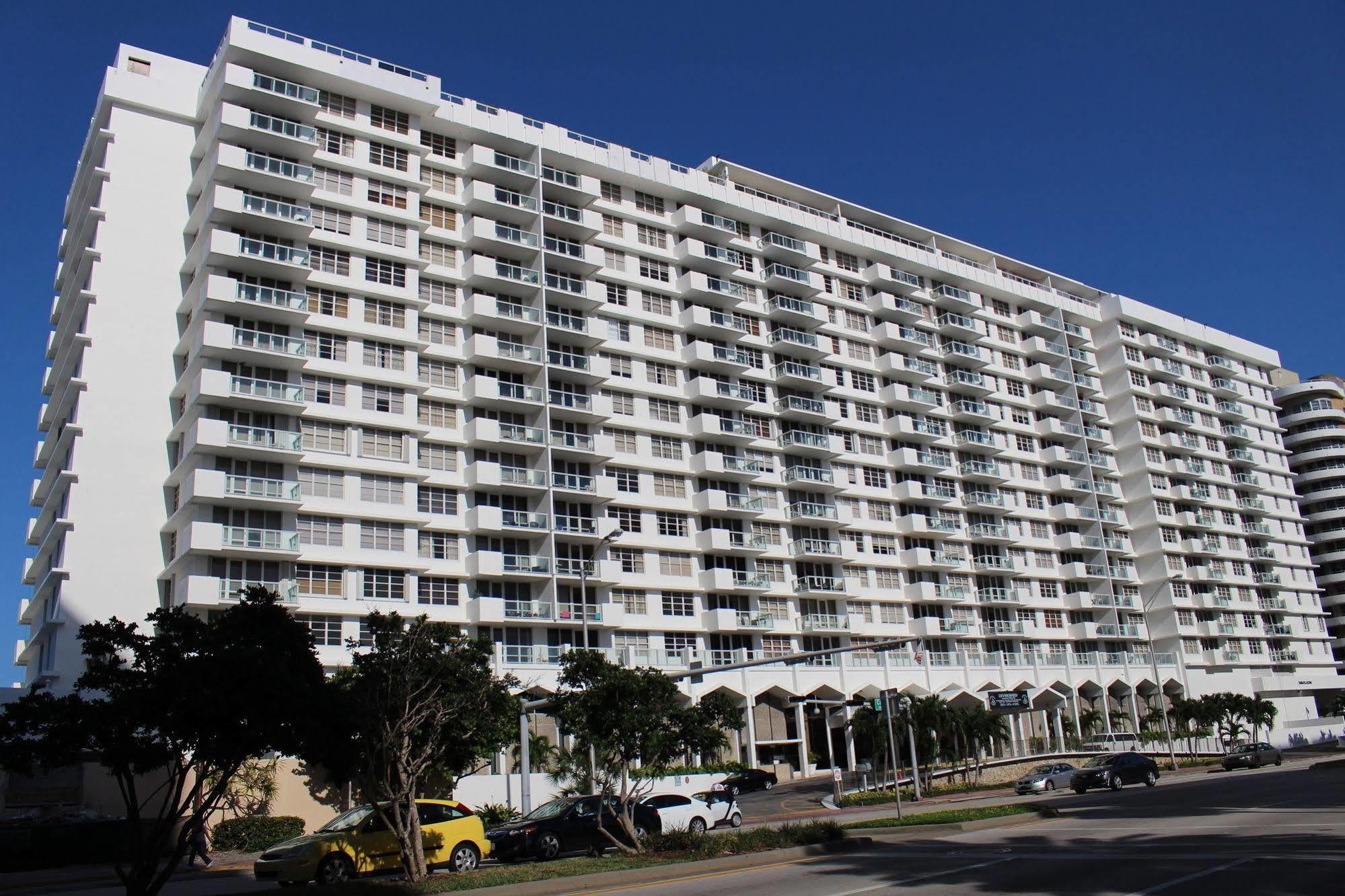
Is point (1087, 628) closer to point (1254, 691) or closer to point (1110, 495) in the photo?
point (1110, 495)

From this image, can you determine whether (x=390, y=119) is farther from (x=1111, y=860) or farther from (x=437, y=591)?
(x=1111, y=860)

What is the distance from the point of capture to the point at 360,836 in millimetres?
26219

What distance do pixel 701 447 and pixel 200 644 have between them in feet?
163

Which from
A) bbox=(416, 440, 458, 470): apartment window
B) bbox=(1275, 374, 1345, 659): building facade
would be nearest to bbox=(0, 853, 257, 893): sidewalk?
bbox=(416, 440, 458, 470): apartment window

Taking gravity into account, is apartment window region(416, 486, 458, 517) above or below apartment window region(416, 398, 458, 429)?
below

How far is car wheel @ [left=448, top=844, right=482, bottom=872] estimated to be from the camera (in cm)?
2716

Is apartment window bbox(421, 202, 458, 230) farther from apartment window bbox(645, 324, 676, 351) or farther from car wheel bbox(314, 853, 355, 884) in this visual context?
car wheel bbox(314, 853, 355, 884)

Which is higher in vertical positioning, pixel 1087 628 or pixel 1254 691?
pixel 1087 628

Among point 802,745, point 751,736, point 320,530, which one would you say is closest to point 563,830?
point 320,530

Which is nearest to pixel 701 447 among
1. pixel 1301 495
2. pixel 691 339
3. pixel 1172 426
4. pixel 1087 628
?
pixel 691 339

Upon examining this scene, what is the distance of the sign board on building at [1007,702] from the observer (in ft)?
220

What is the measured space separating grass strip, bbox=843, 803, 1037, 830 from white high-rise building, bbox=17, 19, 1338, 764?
6951 mm

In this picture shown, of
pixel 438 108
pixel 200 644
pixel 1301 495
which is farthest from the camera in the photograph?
pixel 1301 495

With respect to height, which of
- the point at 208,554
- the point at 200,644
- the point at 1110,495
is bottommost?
the point at 200,644
